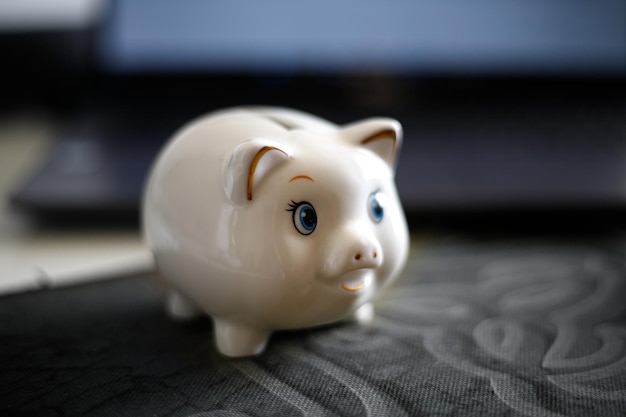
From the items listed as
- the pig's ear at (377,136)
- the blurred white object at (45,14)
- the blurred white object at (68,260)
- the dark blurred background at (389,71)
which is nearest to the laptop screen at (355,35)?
the dark blurred background at (389,71)

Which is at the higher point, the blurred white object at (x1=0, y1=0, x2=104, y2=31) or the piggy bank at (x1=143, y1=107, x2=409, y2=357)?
the blurred white object at (x1=0, y1=0, x2=104, y2=31)

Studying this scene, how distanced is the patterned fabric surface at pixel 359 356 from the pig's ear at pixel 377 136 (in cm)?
14

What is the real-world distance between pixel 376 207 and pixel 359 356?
11cm

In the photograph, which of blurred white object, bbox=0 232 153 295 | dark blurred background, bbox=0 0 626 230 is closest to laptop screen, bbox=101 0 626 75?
dark blurred background, bbox=0 0 626 230

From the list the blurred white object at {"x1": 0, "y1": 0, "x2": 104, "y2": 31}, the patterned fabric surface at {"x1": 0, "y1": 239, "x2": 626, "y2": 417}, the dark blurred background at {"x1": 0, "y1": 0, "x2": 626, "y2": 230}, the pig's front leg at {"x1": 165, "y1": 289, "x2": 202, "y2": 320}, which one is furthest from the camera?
the blurred white object at {"x1": 0, "y1": 0, "x2": 104, "y2": 31}

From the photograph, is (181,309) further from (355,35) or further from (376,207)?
(355,35)

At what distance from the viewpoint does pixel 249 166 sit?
394mm

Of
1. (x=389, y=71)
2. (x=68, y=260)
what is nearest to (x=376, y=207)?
(x=68, y=260)

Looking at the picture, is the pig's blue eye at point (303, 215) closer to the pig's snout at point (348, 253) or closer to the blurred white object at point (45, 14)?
the pig's snout at point (348, 253)

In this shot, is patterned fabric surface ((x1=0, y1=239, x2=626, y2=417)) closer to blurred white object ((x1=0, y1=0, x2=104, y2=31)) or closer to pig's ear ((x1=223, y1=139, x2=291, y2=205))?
pig's ear ((x1=223, y1=139, x2=291, y2=205))

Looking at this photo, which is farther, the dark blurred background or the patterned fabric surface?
the dark blurred background

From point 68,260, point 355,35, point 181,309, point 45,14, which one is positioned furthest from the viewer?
point 45,14

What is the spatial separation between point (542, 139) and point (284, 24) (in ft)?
1.23

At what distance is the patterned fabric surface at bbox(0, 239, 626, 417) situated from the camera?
0.39 m
